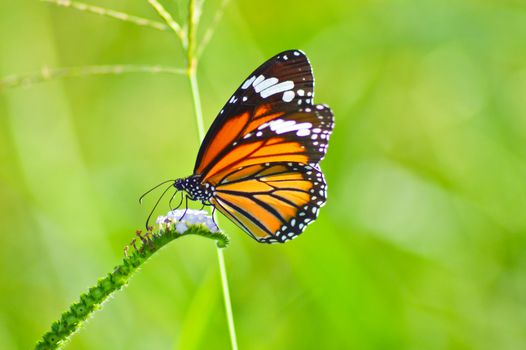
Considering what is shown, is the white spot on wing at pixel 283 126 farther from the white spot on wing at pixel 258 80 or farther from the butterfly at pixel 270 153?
the white spot on wing at pixel 258 80

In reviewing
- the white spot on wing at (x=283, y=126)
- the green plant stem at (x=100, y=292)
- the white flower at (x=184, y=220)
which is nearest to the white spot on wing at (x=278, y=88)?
the white spot on wing at (x=283, y=126)

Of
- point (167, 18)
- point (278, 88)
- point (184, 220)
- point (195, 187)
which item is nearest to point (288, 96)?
point (278, 88)

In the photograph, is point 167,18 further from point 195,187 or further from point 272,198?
point 272,198

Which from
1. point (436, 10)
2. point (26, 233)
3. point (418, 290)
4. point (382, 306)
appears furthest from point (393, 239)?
point (26, 233)

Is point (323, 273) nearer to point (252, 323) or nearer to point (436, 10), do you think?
point (252, 323)

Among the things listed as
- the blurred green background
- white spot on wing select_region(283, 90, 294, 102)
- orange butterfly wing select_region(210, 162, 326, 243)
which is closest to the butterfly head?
orange butterfly wing select_region(210, 162, 326, 243)

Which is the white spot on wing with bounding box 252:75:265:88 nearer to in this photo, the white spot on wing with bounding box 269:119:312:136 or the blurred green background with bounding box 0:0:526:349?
the white spot on wing with bounding box 269:119:312:136

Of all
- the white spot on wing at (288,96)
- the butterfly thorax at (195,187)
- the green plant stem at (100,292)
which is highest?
the white spot on wing at (288,96)
